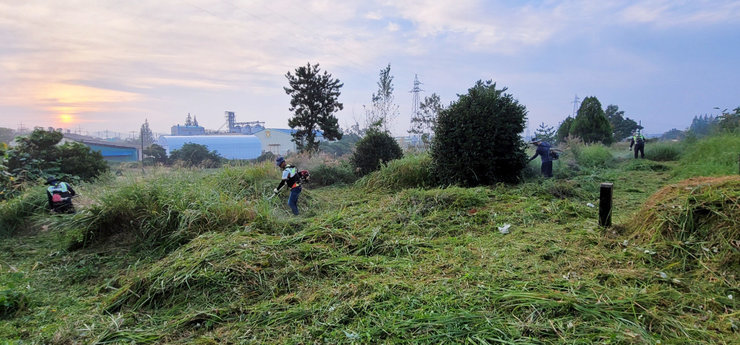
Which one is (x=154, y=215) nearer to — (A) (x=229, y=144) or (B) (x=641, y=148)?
(B) (x=641, y=148)

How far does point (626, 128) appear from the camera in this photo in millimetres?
31109

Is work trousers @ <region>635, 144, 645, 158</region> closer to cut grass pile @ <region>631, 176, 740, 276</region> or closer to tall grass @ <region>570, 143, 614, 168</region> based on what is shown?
tall grass @ <region>570, 143, 614, 168</region>

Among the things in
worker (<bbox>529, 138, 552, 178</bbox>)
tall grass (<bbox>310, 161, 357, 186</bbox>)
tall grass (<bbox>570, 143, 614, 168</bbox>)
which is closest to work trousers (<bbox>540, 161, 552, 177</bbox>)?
worker (<bbox>529, 138, 552, 178</bbox>)

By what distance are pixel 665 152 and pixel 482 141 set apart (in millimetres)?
9940

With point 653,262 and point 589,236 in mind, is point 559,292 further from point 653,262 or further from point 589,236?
point 589,236

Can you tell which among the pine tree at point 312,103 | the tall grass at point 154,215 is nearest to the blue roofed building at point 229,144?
the pine tree at point 312,103

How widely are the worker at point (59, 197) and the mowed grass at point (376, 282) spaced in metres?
1.00

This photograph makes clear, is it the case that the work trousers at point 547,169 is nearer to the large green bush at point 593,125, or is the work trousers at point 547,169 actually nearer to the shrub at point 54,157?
the large green bush at point 593,125

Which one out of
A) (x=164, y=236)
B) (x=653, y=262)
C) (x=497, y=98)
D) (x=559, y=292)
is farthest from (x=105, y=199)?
(x=497, y=98)

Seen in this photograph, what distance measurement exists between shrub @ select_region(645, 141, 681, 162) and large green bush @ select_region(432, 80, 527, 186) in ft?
28.1

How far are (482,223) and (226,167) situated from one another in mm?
6795

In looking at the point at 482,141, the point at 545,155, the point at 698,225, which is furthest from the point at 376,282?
the point at 545,155

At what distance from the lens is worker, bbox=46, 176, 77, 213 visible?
6.23 m

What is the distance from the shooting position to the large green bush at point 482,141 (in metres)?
7.57
